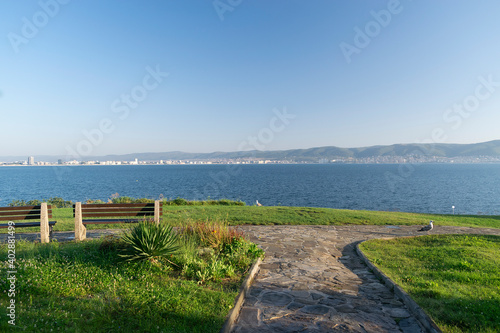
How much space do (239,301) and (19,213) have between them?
24.1 ft

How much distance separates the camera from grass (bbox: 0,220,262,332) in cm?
353

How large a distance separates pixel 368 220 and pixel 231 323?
11.1 meters

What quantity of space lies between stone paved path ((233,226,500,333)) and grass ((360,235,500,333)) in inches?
17.6

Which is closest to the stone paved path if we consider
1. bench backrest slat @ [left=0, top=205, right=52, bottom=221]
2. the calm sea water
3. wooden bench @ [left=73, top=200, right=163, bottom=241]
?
wooden bench @ [left=73, top=200, right=163, bottom=241]

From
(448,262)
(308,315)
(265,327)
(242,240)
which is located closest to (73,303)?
(265,327)

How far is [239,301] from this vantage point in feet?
14.2

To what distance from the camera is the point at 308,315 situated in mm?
4070

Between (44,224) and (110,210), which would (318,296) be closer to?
(110,210)

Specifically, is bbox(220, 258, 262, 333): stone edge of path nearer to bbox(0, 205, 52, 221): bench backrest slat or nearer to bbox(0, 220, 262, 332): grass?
bbox(0, 220, 262, 332): grass

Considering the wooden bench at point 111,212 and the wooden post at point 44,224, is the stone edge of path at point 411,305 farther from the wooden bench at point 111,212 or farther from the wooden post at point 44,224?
the wooden post at point 44,224

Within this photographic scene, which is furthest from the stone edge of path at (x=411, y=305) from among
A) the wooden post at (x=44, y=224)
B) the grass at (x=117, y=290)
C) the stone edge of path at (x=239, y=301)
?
the wooden post at (x=44, y=224)

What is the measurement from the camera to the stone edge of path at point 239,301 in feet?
11.8

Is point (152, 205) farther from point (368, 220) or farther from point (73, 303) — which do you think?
point (368, 220)

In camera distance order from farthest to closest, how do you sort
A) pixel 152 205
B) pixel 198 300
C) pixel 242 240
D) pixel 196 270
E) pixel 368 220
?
pixel 368 220
pixel 152 205
pixel 242 240
pixel 196 270
pixel 198 300
